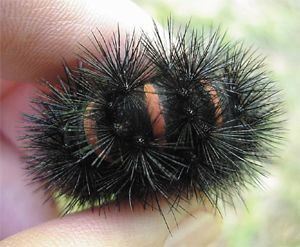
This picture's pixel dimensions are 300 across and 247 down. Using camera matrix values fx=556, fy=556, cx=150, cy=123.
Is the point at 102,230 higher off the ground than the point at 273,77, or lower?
lower

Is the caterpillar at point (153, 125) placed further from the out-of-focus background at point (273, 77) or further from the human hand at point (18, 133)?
the out-of-focus background at point (273, 77)

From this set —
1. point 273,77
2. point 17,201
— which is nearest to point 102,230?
point 17,201

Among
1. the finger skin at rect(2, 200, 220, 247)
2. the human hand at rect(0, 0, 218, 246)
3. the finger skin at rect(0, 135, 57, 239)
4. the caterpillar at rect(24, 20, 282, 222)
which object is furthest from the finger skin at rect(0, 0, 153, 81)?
the finger skin at rect(2, 200, 220, 247)

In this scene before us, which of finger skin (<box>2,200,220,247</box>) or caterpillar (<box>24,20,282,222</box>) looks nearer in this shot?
caterpillar (<box>24,20,282,222</box>)

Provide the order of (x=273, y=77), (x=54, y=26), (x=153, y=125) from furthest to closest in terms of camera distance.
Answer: (x=273, y=77) → (x=54, y=26) → (x=153, y=125)

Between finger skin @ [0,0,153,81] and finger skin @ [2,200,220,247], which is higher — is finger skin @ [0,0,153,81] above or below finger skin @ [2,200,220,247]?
above

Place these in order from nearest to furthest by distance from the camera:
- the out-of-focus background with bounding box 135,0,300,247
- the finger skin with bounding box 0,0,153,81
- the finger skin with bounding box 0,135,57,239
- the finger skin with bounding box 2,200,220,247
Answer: the finger skin with bounding box 2,200,220,247
the finger skin with bounding box 0,0,153,81
the finger skin with bounding box 0,135,57,239
the out-of-focus background with bounding box 135,0,300,247

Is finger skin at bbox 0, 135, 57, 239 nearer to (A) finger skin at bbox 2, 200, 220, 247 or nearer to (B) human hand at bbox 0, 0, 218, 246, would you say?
(B) human hand at bbox 0, 0, 218, 246

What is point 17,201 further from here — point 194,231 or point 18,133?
point 194,231
